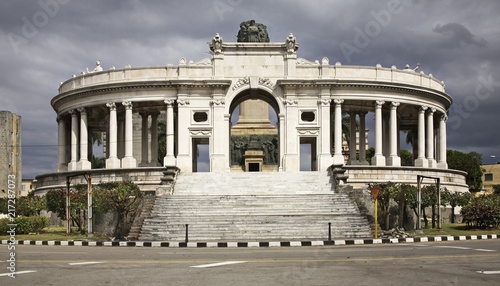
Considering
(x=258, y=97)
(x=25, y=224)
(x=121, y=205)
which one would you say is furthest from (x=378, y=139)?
(x=25, y=224)

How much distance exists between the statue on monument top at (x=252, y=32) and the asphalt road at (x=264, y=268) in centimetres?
4276

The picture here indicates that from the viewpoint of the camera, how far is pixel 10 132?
53969 mm

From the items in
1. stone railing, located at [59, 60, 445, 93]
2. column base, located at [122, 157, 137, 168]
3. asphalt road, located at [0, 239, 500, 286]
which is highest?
stone railing, located at [59, 60, 445, 93]

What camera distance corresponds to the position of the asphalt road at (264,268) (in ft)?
48.4

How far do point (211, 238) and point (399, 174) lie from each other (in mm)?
27646

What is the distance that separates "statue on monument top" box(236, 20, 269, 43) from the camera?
62.7 m

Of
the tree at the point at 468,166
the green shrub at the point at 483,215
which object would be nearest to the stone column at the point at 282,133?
the green shrub at the point at 483,215

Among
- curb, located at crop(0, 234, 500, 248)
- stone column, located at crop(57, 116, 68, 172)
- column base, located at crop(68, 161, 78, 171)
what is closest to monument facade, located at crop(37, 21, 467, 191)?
column base, located at crop(68, 161, 78, 171)

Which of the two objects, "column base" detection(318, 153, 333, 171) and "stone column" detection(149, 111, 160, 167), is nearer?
"column base" detection(318, 153, 333, 171)

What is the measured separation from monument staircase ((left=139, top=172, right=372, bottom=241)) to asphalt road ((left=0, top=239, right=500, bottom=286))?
8687 mm

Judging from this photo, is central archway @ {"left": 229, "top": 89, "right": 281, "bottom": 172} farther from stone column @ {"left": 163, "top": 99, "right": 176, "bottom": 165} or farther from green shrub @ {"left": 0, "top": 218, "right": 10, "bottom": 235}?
green shrub @ {"left": 0, "top": 218, "right": 10, "bottom": 235}

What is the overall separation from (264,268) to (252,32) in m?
48.2

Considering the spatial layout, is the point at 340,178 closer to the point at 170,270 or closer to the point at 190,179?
the point at 190,179

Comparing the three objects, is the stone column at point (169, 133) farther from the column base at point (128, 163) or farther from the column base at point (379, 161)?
the column base at point (379, 161)
